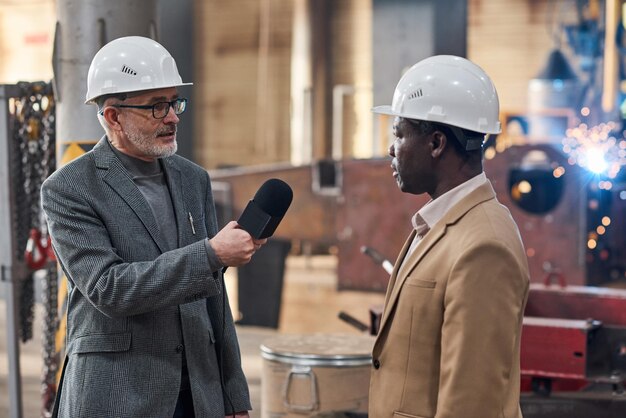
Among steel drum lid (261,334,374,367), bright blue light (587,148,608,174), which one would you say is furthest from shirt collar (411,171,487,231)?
bright blue light (587,148,608,174)

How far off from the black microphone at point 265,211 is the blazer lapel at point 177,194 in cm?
28

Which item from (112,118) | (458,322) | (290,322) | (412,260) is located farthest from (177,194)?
(290,322)

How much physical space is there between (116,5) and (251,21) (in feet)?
45.1

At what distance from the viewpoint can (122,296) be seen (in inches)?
108

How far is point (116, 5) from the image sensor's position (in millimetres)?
5078

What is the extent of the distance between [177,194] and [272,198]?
371 mm

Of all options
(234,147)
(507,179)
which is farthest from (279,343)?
(234,147)

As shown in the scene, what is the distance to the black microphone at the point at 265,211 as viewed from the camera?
278 centimetres

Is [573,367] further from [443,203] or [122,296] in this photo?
[122,296]

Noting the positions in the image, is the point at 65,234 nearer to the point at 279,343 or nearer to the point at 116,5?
the point at 279,343

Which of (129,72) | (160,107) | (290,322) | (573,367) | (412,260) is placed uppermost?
(129,72)

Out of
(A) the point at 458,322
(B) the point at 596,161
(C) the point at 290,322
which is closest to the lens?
(A) the point at 458,322

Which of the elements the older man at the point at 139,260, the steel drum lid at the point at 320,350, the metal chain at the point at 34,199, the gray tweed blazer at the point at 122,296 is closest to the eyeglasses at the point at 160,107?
the older man at the point at 139,260

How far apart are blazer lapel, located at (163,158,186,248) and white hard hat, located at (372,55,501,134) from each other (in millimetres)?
760
